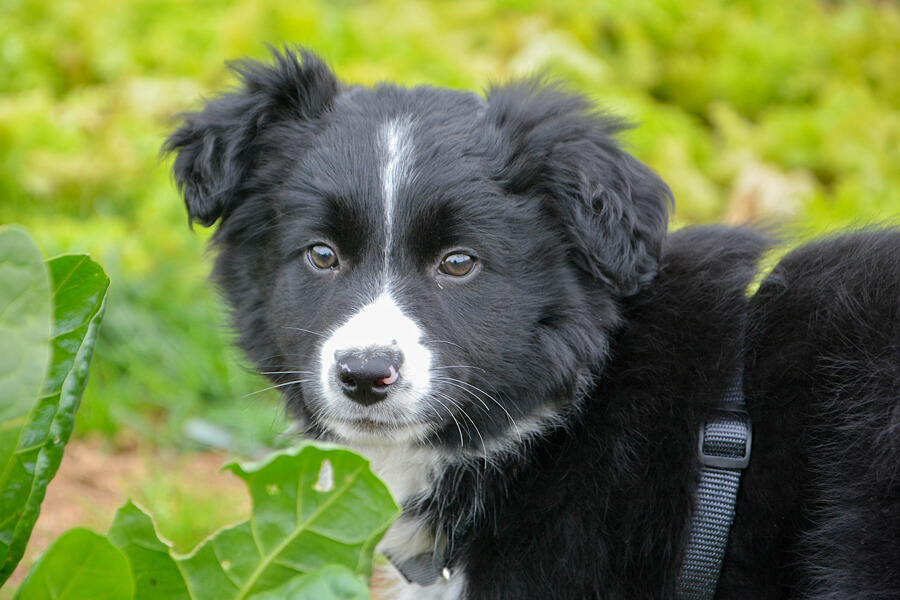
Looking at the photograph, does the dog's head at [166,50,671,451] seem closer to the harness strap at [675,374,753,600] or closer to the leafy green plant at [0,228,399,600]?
the harness strap at [675,374,753,600]

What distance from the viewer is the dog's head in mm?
2330

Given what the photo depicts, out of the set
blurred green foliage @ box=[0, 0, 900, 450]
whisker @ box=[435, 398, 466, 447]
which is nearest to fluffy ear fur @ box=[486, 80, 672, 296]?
whisker @ box=[435, 398, 466, 447]

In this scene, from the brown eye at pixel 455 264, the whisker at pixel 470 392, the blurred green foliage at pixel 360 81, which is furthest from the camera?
the blurred green foliage at pixel 360 81

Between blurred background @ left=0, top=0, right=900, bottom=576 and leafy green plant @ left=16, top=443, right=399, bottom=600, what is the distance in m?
1.39

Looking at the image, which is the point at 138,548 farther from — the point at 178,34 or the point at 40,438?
the point at 178,34

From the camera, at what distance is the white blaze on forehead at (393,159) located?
238 centimetres

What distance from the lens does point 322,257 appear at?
2486 mm

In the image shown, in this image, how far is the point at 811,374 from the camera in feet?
7.50

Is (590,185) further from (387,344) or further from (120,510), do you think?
(120,510)

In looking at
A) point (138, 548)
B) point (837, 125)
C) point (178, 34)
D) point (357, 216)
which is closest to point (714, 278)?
point (357, 216)

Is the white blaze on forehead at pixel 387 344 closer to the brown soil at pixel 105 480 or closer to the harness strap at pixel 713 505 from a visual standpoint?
the harness strap at pixel 713 505

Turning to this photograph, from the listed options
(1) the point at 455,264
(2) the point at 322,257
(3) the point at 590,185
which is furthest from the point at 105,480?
(3) the point at 590,185

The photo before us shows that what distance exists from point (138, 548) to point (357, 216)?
1.11 metres

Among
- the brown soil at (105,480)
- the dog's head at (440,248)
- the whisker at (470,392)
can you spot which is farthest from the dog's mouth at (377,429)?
the brown soil at (105,480)
